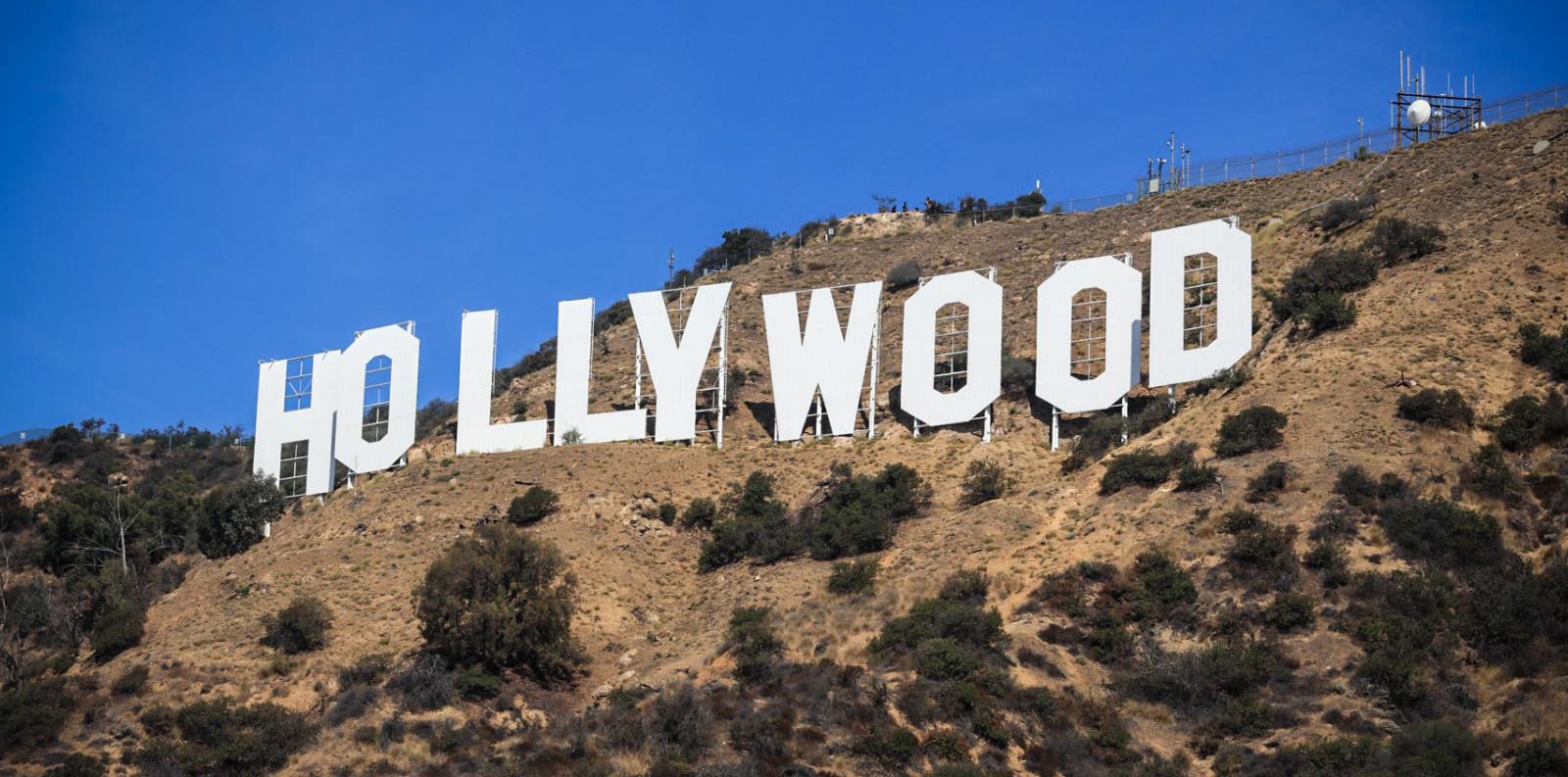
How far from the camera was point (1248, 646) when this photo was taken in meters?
40.9

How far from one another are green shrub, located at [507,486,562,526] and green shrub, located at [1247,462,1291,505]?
19.6 m

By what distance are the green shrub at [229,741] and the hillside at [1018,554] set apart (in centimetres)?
69

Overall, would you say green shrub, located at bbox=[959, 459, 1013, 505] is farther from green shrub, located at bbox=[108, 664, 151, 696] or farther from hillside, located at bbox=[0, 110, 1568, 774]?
green shrub, located at bbox=[108, 664, 151, 696]

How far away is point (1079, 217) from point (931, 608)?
33.9 m

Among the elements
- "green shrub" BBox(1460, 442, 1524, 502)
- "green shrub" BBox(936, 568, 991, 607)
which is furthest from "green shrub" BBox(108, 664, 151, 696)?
"green shrub" BBox(1460, 442, 1524, 502)

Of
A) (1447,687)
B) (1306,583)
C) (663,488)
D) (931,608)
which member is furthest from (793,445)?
(1447,687)

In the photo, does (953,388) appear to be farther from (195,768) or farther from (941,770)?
(195,768)

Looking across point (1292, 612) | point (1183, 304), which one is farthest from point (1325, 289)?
point (1292, 612)

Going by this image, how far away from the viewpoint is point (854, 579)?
155 ft

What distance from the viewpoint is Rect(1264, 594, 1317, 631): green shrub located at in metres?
41.2

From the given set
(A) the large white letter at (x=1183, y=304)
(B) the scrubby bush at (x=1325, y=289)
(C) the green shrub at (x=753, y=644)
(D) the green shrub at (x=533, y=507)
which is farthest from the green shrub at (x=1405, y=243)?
(D) the green shrub at (x=533, y=507)

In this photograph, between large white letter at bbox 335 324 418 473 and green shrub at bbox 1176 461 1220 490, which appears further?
large white letter at bbox 335 324 418 473

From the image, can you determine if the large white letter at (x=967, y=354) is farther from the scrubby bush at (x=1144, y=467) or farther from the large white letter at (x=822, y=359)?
the scrubby bush at (x=1144, y=467)

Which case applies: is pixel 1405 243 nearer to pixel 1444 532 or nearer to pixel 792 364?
pixel 1444 532
